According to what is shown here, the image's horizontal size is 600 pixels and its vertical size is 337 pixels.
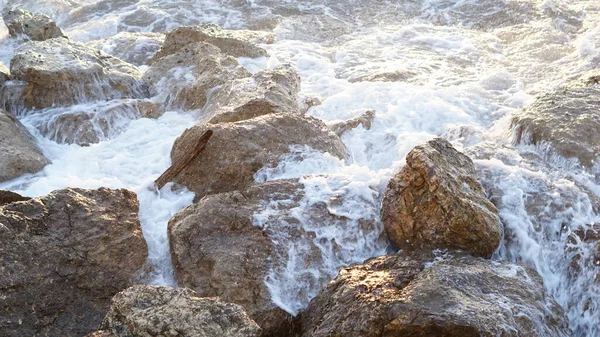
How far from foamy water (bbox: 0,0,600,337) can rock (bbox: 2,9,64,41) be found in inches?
10.9

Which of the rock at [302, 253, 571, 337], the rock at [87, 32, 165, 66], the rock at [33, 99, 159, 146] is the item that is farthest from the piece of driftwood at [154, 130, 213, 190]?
the rock at [87, 32, 165, 66]

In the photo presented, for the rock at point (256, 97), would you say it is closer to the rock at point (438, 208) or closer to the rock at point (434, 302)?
the rock at point (438, 208)

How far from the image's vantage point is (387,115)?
21.6 feet

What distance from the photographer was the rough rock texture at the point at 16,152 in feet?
17.7

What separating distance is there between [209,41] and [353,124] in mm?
2781

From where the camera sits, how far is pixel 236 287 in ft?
12.7

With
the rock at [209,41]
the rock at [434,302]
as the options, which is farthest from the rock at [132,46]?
the rock at [434,302]

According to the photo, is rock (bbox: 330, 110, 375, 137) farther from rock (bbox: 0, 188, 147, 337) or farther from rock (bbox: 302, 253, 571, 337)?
rock (bbox: 0, 188, 147, 337)

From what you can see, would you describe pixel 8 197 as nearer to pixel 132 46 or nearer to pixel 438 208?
pixel 438 208

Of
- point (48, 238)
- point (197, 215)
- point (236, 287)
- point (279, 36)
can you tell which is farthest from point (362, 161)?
point (279, 36)

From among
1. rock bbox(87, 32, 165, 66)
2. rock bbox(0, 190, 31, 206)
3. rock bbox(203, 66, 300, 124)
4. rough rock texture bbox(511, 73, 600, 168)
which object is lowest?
rock bbox(87, 32, 165, 66)

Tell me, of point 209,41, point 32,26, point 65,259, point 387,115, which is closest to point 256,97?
point 387,115

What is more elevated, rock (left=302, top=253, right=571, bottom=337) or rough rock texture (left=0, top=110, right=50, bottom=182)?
rock (left=302, top=253, right=571, bottom=337)

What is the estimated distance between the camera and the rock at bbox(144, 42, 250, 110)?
6867 mm
